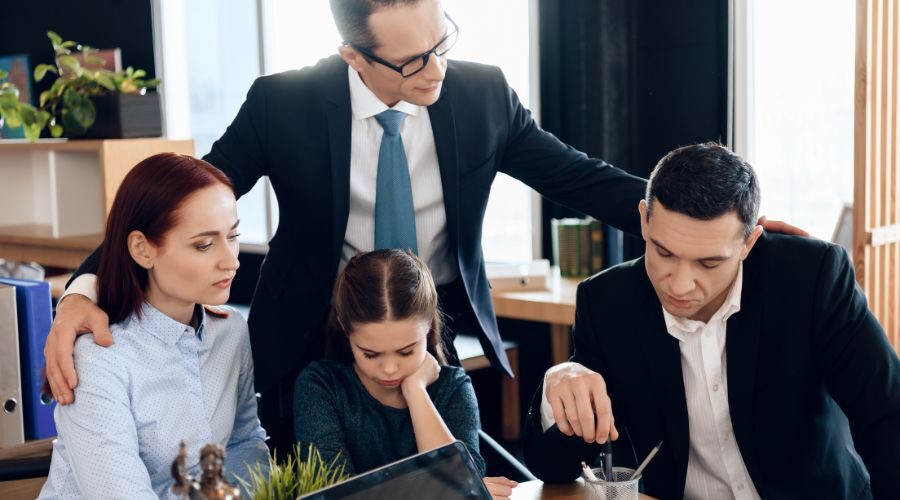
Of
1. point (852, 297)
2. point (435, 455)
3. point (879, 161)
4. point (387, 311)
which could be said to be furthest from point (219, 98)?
point (435, 455)

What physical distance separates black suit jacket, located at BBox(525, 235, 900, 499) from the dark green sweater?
6.2 inches

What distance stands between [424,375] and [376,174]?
44cm

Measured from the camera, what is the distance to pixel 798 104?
3.60 meters

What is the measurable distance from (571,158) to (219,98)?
3.61m

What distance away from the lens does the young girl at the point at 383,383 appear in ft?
6.31

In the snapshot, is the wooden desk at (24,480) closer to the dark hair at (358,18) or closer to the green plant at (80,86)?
the dark hair at (358,18)

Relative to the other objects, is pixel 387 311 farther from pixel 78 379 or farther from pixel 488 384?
pixel 488 384

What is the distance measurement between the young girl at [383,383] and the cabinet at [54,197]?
2735mm

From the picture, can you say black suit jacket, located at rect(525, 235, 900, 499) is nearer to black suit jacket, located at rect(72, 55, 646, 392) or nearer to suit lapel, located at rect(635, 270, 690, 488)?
suit lapel, located at rect(635, 270, 690, 488)

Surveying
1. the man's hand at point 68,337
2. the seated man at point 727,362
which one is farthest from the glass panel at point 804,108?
the man's hand at point 68,337

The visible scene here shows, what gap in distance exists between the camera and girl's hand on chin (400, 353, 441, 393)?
1954mm

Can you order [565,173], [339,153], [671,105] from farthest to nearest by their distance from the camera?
[671,105]
[565,173]
[339,153]

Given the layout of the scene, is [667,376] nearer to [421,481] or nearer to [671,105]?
[421,481]

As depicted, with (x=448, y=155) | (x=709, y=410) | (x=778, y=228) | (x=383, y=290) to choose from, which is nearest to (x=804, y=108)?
(x=778, y=228)
